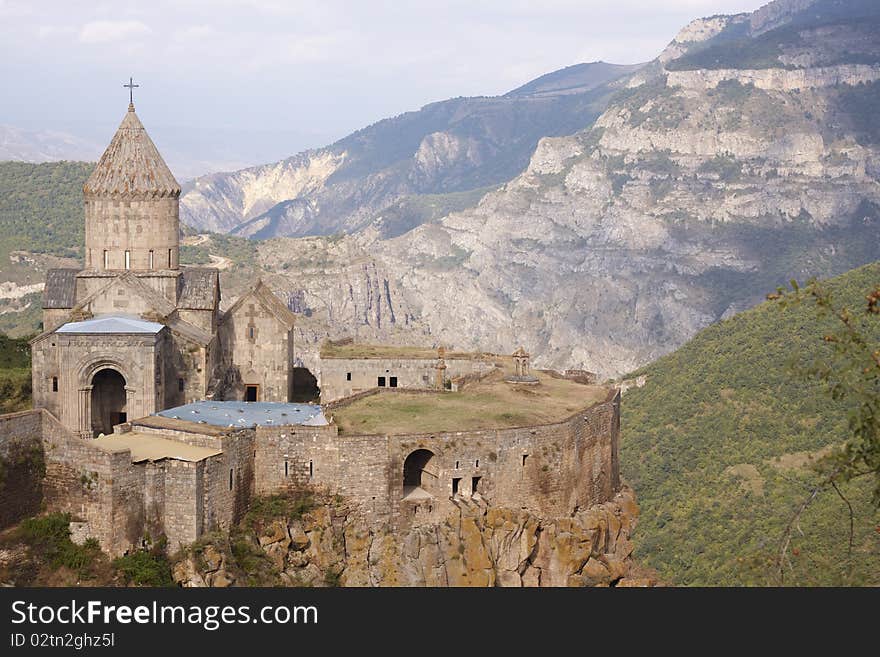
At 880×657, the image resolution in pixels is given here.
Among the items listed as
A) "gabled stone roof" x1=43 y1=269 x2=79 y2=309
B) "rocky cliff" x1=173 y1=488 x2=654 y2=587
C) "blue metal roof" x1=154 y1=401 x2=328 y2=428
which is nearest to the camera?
"rocky cliff" x1=173 y1=488 x2=654 y2=587

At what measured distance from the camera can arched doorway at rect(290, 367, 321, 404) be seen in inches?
2510

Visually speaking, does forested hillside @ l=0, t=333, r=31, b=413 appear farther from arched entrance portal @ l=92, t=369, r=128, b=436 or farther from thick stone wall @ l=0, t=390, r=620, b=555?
thick stone wall @ l=0, t=390, r=620, b=555

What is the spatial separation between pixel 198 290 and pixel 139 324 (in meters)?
4.89

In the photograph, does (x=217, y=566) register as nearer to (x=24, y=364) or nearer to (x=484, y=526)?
(x=484, y=526)

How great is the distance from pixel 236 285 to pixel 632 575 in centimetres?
10693

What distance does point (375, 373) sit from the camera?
63.4 meters

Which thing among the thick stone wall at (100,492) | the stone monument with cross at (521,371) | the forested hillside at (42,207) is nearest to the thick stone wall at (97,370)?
the thick stone wall at (100,492)

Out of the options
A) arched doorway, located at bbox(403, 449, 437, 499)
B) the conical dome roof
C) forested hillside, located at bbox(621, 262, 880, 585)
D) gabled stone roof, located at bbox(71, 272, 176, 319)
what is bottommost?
forested hillside, located at bbox(621, 262, 880, 585)

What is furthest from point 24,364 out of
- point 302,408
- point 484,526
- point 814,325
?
point 814,325

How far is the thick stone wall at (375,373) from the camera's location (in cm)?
6275

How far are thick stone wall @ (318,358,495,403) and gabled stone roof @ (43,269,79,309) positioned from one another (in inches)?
422

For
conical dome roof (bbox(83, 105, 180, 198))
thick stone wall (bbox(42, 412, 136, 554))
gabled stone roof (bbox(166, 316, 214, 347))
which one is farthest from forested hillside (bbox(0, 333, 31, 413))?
thick stone wall (bbox(42, 412, 136, 554))

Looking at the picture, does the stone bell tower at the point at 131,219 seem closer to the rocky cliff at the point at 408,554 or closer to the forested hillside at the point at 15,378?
the forested hillside at the point at 15,378

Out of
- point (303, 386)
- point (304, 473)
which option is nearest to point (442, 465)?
point (304, 473)
